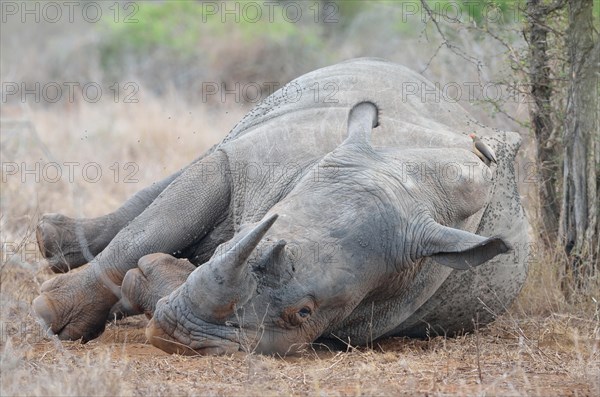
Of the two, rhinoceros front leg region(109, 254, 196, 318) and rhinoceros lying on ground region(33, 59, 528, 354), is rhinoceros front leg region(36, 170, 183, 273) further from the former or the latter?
rhinoceros front leg region(109, 254, 196, 318)

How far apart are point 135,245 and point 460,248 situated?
2137 mm

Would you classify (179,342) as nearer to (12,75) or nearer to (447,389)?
(447,389)

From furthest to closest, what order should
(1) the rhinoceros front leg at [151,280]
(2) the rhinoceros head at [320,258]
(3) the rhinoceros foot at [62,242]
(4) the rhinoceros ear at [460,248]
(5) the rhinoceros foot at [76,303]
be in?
(3) the rhinoceros foot at [62,242], (5) the rhinoceros foot at [76,303], (1) the rhinoceros front leg at [151,280], (4) the rhinoceros ear at [460,248], (2) the rhinoceros head at [320,258]

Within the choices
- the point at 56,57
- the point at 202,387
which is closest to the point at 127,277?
the point at 202,387

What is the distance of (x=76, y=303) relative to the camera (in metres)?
6.36

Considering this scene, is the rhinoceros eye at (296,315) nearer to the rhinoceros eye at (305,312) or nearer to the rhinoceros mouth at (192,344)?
the rhinoceros eye at (305,312)

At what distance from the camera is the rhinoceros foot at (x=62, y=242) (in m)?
7.30

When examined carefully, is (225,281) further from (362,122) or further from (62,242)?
(62,242)

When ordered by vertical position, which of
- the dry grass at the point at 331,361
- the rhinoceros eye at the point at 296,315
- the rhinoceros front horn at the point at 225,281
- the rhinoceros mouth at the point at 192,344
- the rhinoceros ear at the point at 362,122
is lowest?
the dry grass at the point at 331,361

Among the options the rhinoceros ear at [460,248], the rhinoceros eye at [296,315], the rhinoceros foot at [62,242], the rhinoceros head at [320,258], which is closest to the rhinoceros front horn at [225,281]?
the rhinoceros head at [320,258]

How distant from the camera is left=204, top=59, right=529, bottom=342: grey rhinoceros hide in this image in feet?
20.2

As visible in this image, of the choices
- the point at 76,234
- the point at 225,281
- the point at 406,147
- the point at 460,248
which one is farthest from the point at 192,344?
the point at 76,234

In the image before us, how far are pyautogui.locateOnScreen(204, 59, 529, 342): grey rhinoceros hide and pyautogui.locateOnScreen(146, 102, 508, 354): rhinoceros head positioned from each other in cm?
42

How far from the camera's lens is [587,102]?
7.00m
